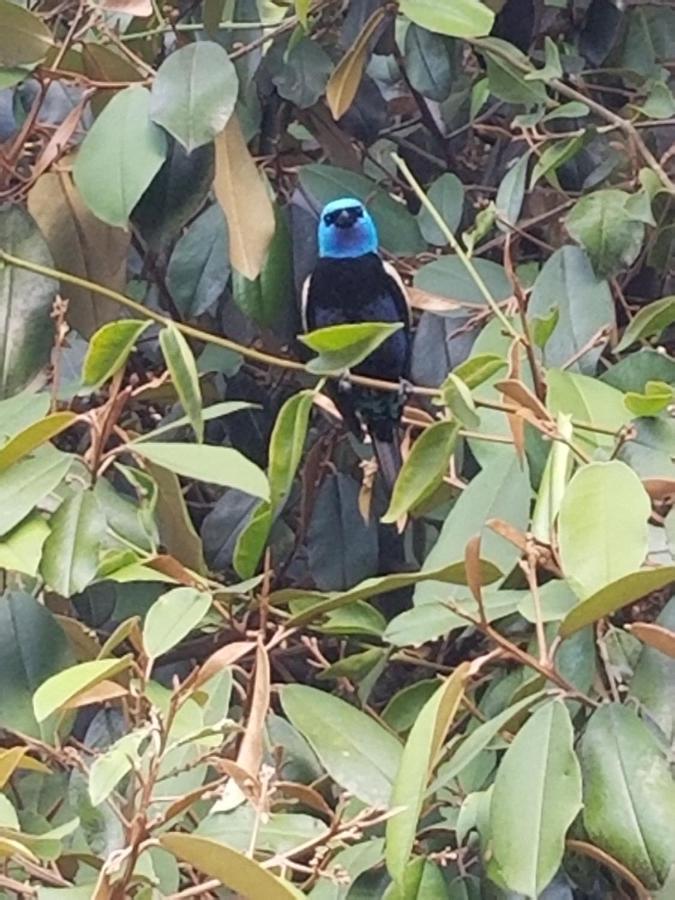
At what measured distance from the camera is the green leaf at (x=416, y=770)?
827 millimetres

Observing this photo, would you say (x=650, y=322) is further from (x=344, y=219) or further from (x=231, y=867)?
(x=231, y=867)

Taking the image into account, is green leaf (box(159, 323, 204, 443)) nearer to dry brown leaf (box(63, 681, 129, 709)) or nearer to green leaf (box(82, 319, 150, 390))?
green leaf (box(82, 319, 150, 390))

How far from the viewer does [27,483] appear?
1069mm

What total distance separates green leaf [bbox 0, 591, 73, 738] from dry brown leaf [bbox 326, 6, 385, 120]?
0.54 metres

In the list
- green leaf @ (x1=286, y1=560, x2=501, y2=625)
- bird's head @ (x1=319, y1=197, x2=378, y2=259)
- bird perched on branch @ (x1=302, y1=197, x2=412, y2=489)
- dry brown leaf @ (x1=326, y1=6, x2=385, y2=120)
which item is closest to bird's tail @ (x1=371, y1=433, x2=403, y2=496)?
bird perched on branch @ (x1=302, y1=197, x2=412, y2=489)

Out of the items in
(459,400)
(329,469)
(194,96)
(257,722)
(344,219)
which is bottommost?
A: (329,469)

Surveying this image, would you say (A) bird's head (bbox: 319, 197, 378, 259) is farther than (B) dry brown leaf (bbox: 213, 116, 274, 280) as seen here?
Yes

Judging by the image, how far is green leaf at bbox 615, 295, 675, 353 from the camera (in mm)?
1268

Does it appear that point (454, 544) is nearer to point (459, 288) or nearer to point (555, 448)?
point (555, 448)

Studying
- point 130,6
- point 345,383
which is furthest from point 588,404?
point 130,6

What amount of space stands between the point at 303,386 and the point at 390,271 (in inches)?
6.9

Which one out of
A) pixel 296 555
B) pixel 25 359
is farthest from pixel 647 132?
pixel 25 359

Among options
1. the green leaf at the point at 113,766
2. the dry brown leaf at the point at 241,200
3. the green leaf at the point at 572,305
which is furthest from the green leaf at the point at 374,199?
the green leaf at the point at 113,766

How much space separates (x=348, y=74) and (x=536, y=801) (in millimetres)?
767
